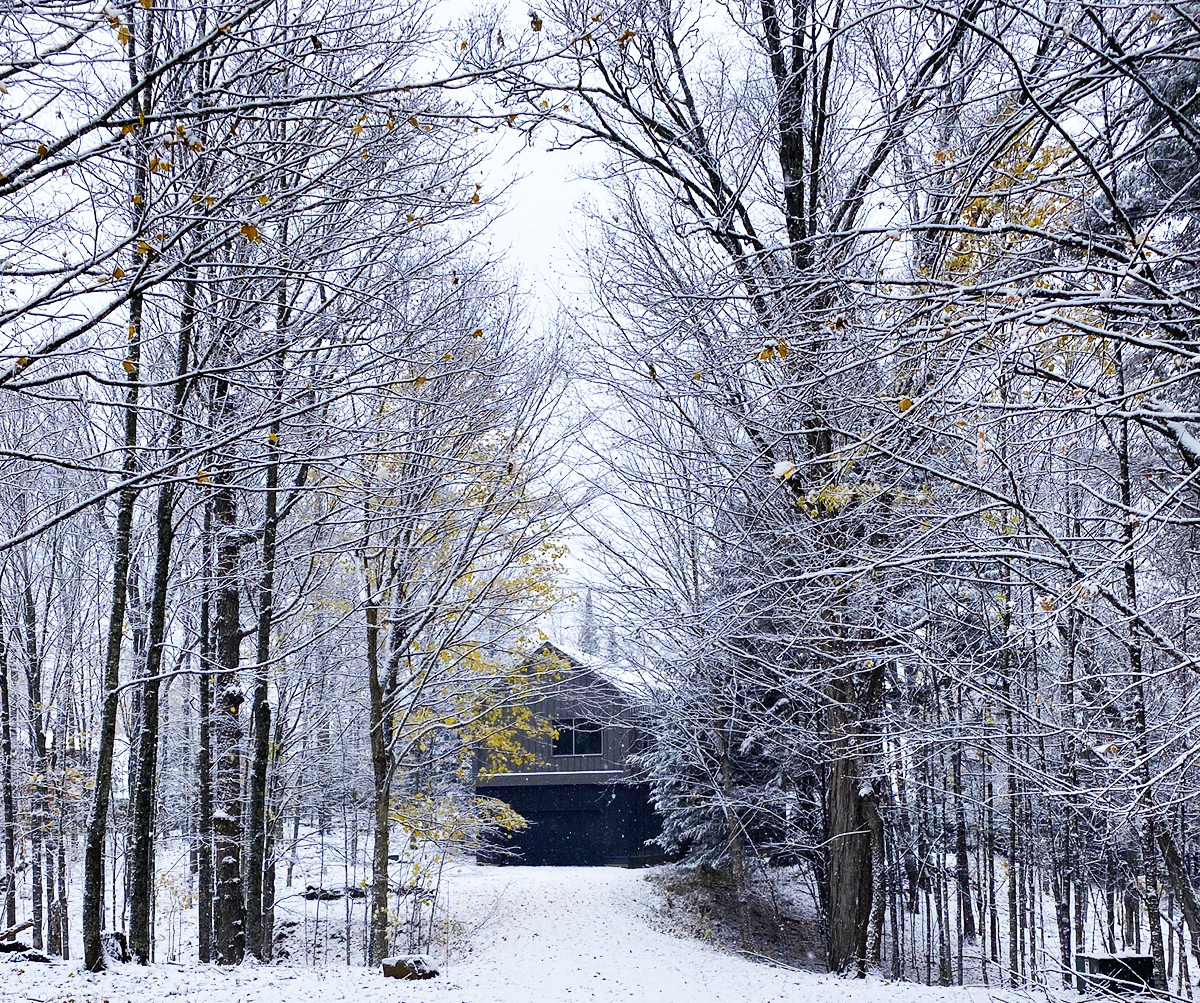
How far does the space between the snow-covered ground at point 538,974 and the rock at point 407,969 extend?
137 mm

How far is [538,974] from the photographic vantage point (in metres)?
12.4

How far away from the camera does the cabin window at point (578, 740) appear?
97.7 feet

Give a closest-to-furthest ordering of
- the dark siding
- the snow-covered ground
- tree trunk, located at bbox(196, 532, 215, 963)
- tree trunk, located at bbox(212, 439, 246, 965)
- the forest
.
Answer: the forest → the snow-covered ground → tree trunk, located at bbox(212, 439, 246, 965) → tree trunk, located at bbox(196, 532, 215, 963) → the dark siding

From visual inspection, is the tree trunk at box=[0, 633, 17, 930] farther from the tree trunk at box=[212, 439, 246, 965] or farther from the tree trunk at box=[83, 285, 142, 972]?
the tree trunk at box=[83, 285, 142, 972]

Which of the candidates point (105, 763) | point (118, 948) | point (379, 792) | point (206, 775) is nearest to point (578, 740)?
point (206, 775)

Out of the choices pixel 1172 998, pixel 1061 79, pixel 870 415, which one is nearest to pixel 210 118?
pixel 1061 79

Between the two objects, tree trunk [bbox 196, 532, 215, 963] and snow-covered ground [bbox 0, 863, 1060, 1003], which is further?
tree trunk [bbox 196, 532, 215, 963]

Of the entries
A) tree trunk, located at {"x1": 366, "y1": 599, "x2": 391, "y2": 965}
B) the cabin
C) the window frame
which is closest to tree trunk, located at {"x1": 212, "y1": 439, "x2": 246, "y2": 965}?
tree trunk, located at {"x1": 366, "y1": 599, "x2": 391, "y2": 965}

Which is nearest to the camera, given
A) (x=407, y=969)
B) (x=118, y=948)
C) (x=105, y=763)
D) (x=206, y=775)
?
(x=105, y=763)

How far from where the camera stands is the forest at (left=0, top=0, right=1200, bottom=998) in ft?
13.5

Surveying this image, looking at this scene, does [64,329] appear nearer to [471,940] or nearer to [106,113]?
A: [106,113]

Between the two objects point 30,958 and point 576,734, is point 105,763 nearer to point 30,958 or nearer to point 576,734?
point 30,958

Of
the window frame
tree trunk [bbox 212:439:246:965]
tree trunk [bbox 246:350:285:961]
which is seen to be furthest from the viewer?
the window frame

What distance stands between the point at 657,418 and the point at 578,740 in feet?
62.1
